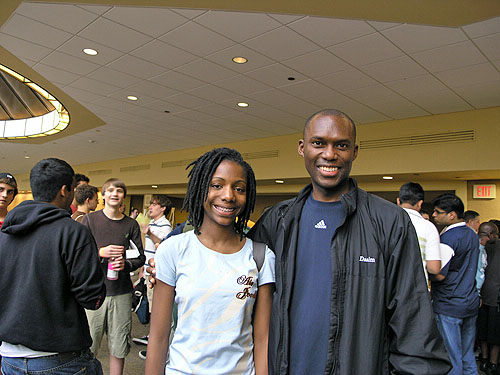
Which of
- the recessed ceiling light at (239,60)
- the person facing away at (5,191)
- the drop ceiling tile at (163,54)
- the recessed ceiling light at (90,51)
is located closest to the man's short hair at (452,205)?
the recessed ceiling light at (239,60)

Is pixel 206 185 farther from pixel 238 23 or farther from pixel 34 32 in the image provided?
pixel 34 32

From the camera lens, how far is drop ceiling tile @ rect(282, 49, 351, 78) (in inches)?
195

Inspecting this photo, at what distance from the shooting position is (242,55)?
510cm

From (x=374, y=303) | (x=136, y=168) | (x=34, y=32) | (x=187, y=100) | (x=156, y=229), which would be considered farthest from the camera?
(x=136, y=168)

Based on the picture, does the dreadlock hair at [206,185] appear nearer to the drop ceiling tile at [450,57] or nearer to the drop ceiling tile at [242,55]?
the drop ceiling tile at [242,55]

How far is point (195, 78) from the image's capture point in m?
6.01

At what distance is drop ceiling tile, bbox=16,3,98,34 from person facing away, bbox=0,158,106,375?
10.5ft

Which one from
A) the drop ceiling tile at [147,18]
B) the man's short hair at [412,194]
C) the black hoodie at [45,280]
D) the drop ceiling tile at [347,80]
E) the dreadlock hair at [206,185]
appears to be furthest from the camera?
the drop ceiling tile at [347,80]

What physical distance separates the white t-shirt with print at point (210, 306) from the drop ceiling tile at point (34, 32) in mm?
4381

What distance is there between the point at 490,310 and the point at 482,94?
3165mm

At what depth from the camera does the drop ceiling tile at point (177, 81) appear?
5968 mm

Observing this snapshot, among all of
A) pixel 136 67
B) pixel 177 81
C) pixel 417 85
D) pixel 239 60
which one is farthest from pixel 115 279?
pixel 417 85

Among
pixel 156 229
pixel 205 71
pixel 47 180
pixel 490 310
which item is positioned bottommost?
pixel 490 310

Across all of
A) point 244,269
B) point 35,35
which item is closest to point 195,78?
point 35,35
